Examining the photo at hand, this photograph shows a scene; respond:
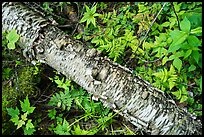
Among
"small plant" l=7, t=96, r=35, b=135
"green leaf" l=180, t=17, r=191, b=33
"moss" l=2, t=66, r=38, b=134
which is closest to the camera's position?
"green leaf" l=180, t=17, r=191, b=33

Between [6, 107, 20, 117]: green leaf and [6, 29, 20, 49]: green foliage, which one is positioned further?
[6, 29, 20, 49]: green foliage

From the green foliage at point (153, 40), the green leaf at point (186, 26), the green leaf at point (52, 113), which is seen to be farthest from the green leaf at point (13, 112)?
the green leaf at point (186, 26)

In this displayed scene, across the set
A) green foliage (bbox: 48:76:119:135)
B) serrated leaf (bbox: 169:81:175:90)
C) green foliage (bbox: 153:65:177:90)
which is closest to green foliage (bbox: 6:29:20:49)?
green foliage (bbox: 48:76:119:135)

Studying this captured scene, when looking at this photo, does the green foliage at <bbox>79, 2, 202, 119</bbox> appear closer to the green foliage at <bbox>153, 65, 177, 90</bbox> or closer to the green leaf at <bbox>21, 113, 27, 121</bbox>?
the green foliage at <bbox>153, 65, 177, 90</bbox>

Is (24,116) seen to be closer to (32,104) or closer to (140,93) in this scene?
(32,104)

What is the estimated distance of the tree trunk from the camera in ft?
6.24

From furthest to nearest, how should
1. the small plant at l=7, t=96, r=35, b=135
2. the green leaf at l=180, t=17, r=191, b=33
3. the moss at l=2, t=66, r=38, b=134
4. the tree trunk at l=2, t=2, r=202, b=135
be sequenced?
the moss at l=2, t=66, r=38, b=134, the small plant at l=7, t=96, r=35, b=135, the tree trunk at l=2, t=2, r=202, b=135, the green leaf at l=180, t=17, r=191, b=33

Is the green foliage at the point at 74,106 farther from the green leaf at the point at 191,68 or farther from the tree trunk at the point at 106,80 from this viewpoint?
the green leaf at the point at 191,68

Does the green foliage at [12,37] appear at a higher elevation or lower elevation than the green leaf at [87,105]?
higher

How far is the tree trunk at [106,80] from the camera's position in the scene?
1903 millimetres

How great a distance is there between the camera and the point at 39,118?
223 centimetres

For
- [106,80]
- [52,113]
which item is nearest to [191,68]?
[106,80]

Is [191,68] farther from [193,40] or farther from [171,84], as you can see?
[193,40]

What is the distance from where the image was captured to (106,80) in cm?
198
